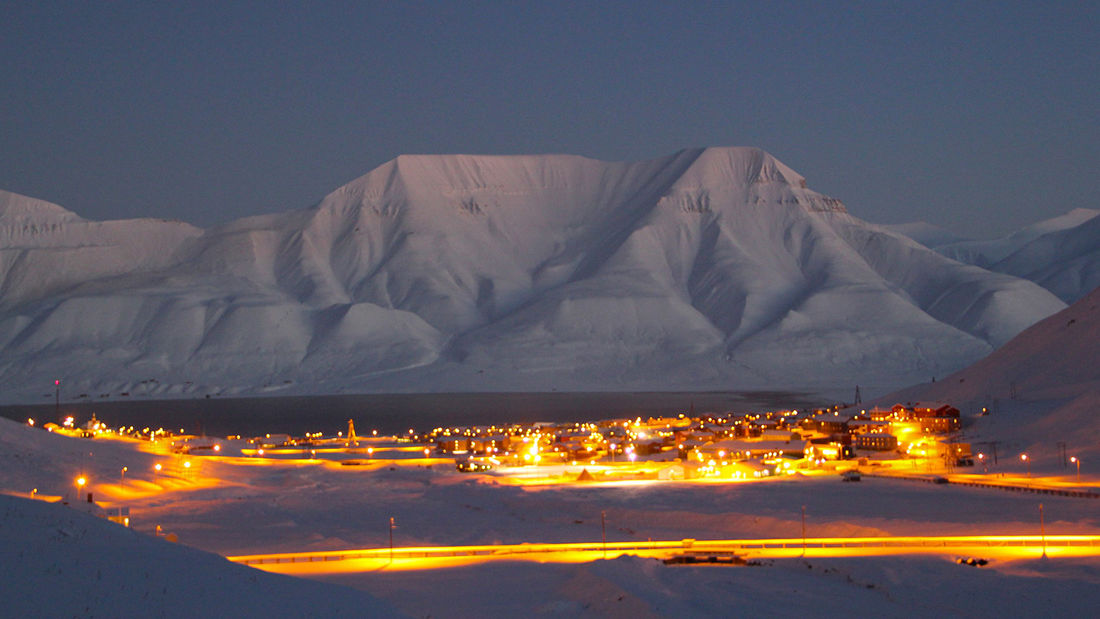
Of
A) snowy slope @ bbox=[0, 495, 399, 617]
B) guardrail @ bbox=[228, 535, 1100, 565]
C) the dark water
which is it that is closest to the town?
guardrail @ bbox=[228, 535, 1100, 565]

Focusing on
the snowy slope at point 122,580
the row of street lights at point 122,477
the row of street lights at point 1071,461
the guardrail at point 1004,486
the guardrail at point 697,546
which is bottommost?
the guardrail at point 697,546

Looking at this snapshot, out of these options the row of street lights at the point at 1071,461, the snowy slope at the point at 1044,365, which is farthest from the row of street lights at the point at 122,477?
the snowy slope at the point at 1044,365

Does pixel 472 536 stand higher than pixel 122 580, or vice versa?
pixel 122 580

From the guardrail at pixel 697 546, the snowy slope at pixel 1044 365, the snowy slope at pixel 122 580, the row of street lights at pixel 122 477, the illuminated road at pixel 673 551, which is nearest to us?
the snowy slope at pixel 122 580

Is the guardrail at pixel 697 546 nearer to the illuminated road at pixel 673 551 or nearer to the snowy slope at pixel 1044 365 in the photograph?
the illuminated road at pixel 673 551

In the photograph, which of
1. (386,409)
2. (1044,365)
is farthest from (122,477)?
(386,409)

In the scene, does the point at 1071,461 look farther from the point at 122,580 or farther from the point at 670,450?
the point at 122,580
